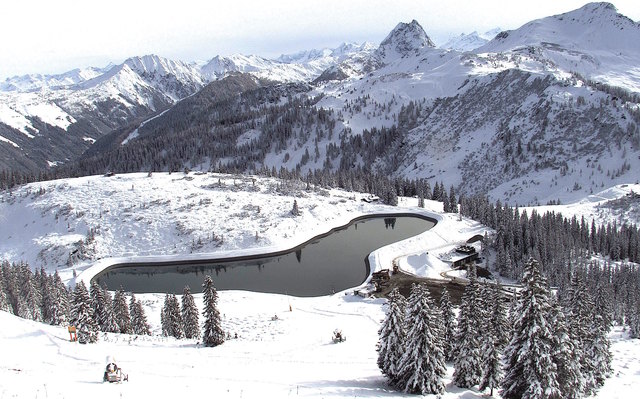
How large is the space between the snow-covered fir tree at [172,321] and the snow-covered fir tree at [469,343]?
3684 cm

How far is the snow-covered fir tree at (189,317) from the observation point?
5809cm

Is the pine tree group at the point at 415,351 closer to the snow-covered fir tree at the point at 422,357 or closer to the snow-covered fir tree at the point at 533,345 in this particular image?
the snow-covered fir tree at the point at 422,357

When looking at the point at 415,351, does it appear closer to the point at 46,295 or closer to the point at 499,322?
the point at 499,322

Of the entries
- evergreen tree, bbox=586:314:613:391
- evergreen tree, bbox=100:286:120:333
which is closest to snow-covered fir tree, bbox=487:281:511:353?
evergreen tree, bbox=586:314:613:391

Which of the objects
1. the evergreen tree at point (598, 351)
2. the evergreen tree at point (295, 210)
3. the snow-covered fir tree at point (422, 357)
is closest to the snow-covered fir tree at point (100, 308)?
the snow-covered fir tree at point (422, 357)

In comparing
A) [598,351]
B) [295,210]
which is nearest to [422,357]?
[598,351]

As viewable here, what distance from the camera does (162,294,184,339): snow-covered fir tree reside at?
195 ft

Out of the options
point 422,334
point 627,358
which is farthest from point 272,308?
point 627,358

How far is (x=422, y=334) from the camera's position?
34500mm

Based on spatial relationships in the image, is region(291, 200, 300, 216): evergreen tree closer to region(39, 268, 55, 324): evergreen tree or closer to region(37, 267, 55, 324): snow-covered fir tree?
region(37, 267, 55, 324): snow-covered fir tree

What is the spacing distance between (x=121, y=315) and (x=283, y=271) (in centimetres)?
3588

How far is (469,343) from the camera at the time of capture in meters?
36.6

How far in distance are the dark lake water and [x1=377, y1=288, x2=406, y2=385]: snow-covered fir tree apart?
1590 inches

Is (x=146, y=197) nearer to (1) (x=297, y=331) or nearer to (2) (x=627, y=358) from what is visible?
(1) (x=297, y=331)
